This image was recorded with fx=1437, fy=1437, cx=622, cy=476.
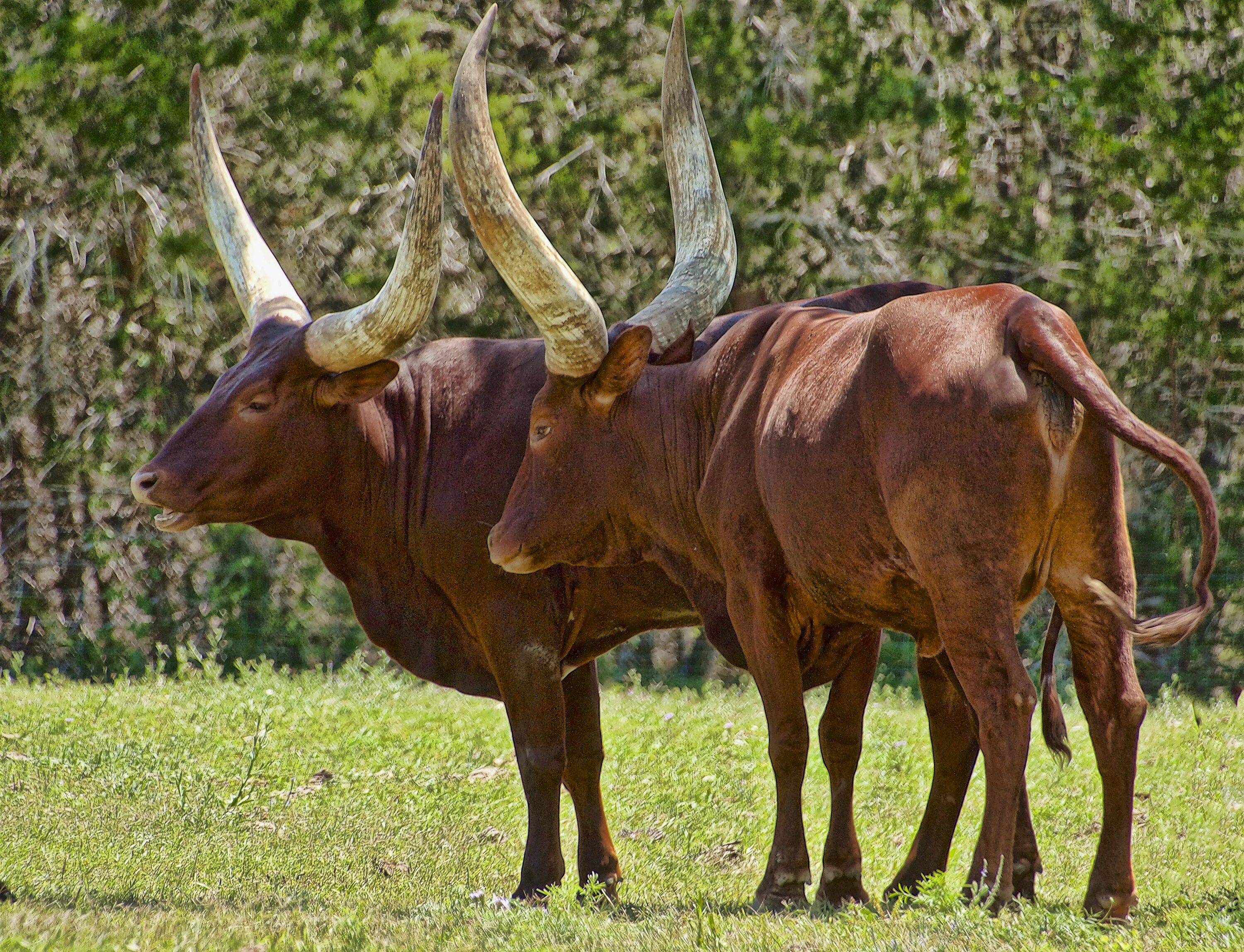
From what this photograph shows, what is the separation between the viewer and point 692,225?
5754mm

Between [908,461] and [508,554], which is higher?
[908,461]

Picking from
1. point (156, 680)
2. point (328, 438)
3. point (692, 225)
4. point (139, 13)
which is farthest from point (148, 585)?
point (692, 225)

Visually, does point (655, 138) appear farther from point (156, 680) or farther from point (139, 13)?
point (156, 680)

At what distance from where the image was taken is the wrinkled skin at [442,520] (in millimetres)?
5293

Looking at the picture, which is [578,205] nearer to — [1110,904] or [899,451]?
[899,451]

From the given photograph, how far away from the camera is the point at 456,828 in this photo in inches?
244

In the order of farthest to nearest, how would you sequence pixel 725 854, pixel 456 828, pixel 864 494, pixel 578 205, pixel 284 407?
pixel 578 205 → pixel 456 828 → pixel 725 854 → pixel 284 407 → pixel 864 494

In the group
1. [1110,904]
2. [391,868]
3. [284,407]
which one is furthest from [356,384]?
[1110,904]

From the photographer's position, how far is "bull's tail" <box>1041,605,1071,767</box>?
173 inches

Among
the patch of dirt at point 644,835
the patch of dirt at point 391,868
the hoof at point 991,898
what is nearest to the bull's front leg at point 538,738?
the patch of dirt at point 391,868

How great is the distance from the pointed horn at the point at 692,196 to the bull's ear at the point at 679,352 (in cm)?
23

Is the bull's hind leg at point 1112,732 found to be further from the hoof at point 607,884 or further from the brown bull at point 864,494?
the hoof at point 607,884

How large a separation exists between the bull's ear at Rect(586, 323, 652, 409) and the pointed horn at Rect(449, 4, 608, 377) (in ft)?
0.19

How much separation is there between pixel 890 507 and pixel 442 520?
2.06 meters
